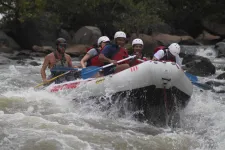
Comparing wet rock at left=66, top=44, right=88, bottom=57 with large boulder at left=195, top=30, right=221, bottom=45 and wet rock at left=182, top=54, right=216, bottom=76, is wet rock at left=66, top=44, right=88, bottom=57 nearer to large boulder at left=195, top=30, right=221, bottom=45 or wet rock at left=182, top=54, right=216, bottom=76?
wet rock at left=182, top=54, right=216, bottom=76

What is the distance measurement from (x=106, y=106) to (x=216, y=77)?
24.5ft

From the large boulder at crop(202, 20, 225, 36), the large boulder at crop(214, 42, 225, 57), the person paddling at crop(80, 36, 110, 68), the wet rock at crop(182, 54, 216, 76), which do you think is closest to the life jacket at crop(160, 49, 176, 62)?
the person paddling at crop(80, 36, 110, 68)

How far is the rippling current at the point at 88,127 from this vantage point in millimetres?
5465

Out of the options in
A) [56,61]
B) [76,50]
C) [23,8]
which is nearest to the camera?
[56,61]

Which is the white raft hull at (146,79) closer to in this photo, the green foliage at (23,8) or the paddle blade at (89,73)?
the paddle blade at (89,73)

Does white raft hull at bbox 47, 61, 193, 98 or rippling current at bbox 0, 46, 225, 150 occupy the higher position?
white raft hull at bbox 47, 61, 193, 98

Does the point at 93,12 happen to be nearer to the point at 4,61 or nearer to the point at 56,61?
the point at 4,61

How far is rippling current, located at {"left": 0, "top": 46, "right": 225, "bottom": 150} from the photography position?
5465 mm

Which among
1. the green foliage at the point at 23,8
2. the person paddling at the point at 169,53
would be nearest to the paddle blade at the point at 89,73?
the person paddling at the point at 169,53

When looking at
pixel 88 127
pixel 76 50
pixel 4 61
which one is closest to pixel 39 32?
pixel 76 50

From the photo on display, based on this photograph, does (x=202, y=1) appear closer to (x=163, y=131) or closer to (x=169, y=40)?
(x=169, y=40)

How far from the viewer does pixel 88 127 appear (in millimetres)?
6340

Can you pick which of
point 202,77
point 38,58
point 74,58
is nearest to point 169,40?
point 74,58

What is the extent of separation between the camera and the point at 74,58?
67.1 ft
